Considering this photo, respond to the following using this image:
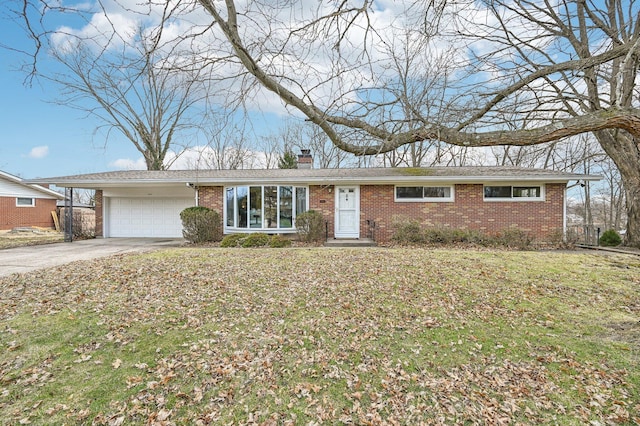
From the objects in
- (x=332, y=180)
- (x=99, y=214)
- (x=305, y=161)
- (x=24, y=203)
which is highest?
(x=305, y=161)

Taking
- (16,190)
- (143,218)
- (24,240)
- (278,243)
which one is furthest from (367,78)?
(16,190)

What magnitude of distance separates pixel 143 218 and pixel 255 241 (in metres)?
7.57

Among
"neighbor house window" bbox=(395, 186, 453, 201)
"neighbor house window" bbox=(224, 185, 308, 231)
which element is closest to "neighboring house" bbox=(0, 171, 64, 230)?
"neighbor house window" bbox=(224, 185, 308, 231)

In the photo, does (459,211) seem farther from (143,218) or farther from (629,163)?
(143,218)

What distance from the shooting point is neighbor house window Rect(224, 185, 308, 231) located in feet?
42.5

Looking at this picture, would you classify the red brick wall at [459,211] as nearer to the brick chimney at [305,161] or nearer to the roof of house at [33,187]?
the brick chimney at [305,161]

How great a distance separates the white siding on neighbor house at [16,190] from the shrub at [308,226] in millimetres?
20788

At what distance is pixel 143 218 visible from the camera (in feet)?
50.5

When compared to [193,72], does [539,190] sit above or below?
below

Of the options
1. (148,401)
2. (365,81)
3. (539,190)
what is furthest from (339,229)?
(148,401)

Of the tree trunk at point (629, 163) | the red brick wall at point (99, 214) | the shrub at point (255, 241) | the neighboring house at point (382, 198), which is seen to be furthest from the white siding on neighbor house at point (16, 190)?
the tree trunk at point (629, 163)

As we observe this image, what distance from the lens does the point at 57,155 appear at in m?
17.8

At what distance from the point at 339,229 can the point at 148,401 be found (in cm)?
1050

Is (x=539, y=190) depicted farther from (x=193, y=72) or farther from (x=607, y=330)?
(x=193, y=72)
